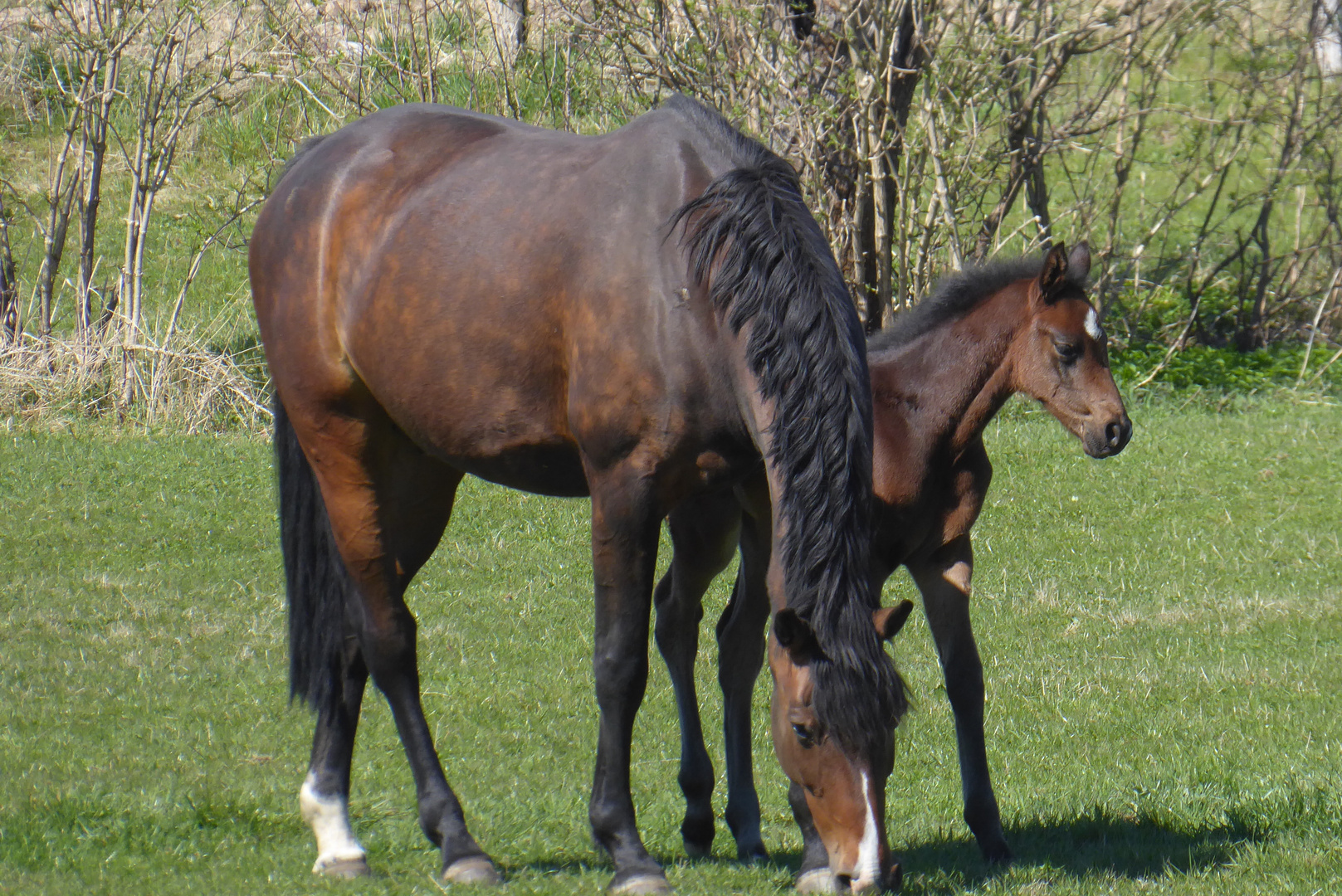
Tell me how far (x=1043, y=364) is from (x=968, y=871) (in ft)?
5.30

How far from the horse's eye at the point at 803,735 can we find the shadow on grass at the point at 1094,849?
0.72 meters

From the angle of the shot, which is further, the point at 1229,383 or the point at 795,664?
the point at 1229,383

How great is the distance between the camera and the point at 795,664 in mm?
3357

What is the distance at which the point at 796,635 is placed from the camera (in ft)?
10.9

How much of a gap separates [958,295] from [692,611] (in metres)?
1.36

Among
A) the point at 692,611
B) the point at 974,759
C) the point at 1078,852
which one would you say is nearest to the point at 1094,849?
the point at 1078,852

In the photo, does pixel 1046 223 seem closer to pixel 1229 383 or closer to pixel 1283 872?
pixel 1229 383

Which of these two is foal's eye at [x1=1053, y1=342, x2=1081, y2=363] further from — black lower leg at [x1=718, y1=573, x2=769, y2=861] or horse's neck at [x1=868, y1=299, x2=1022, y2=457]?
black lower leg at [x1=718, y1=573, x2=769, y2=861]

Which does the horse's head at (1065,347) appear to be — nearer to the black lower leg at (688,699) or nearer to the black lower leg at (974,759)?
the black lower leg at (974,759)

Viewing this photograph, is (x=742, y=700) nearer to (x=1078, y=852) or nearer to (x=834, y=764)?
(x=1078, y=852)

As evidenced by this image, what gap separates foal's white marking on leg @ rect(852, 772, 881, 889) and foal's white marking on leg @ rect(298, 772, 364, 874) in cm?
171

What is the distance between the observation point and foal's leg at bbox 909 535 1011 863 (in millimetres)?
4250

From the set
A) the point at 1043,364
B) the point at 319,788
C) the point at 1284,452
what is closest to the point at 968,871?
the point at 1043,364

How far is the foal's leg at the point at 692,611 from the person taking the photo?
4340 millimetres
